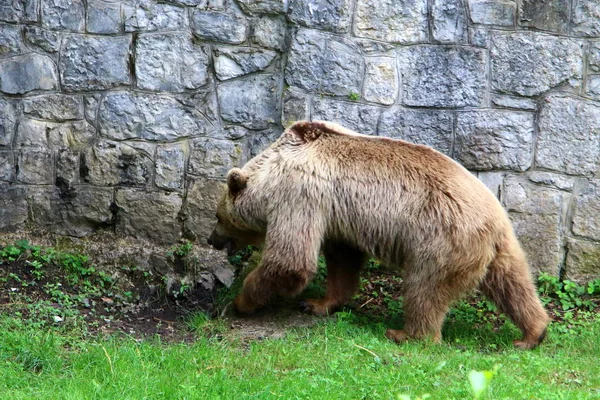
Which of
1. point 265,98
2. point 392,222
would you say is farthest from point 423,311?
point 265,98

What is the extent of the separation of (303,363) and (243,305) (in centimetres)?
115

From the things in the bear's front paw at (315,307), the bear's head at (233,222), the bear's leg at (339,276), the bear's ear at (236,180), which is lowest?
the bear's front paw at (315,307)

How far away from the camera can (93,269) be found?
6664 millimetres

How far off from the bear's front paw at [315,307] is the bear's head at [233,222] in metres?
0.64

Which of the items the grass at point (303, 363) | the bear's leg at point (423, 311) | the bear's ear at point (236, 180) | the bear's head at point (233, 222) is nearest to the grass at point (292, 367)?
the grass at point (303, 363)

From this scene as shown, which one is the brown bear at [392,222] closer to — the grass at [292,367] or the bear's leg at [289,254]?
the bear's leg at [289,254]

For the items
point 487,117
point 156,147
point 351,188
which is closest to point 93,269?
point 156,147

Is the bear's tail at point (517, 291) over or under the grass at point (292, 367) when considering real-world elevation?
over

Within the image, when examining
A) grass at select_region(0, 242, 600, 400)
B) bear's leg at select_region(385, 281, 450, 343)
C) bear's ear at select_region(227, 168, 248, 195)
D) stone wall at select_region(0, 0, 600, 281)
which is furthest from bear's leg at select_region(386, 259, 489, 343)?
bear's ear at select_region(227, 168, 248, 195)

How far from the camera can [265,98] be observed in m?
6.86

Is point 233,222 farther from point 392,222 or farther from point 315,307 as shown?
point 392,222

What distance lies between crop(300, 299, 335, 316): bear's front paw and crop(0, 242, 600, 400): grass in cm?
21

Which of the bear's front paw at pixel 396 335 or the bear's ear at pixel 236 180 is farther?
the bear's ear at pixel 236 180

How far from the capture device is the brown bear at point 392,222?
18.1 ft
